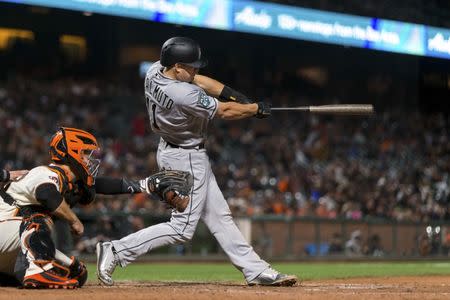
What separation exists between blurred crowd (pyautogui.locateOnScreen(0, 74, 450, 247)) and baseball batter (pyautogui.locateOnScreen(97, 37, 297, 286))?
8174 mm

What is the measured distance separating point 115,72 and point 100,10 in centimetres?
531

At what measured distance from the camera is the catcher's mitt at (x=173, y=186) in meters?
6.02

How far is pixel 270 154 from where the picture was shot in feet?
63.1

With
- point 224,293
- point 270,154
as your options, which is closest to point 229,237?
point 224,293

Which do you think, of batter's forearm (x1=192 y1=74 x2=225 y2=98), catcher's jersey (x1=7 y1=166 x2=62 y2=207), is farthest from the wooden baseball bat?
catcher's jersey (x1=7 y1=166 x2=62 y2=207)

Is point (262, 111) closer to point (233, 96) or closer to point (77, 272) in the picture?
point (233, 96)

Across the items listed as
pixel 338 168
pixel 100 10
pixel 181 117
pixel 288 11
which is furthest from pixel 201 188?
pixel 338 168

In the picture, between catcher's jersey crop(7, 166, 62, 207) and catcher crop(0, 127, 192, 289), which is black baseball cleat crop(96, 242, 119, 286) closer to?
catcher crop(0, 127, 192, 289)

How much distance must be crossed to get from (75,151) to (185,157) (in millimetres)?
769

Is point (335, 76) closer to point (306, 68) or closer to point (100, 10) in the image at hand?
point (306, 68)

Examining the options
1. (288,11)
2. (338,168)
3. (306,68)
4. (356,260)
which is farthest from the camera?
(306,68)

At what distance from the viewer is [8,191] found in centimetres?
594

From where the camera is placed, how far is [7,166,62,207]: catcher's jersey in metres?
5.71

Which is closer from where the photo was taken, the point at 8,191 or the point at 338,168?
the point at 8,191
